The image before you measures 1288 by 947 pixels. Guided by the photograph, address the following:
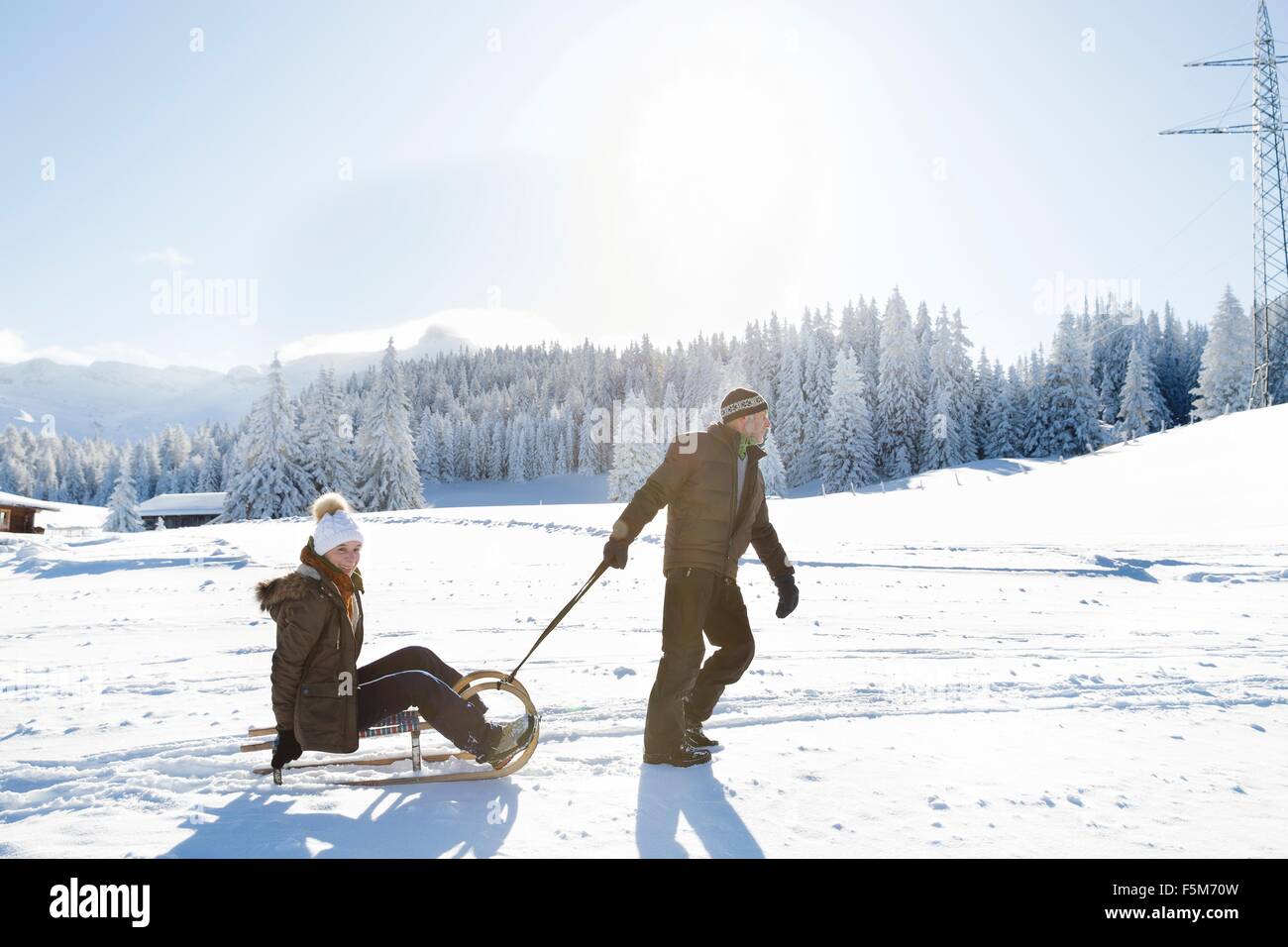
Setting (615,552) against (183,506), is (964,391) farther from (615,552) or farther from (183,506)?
(183,506)

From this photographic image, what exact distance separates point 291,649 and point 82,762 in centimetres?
203

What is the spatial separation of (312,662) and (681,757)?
231 cm

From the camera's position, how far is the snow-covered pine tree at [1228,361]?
53769 mm

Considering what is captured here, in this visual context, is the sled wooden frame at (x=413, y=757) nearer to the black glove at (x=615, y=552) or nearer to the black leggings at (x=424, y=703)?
the black leggings at (x=424, y=703)

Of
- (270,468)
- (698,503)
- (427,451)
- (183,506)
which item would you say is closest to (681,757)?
(698,503)

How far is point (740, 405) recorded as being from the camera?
4777 millimetres

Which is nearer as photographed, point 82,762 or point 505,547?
point 82,762

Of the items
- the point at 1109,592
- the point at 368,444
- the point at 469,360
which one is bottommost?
the point at 1109,592

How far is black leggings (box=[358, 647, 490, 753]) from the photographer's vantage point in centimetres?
412

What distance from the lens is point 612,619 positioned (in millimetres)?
9711

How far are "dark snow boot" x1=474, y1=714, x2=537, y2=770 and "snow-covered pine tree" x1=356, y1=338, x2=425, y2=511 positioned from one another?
4561 cm
